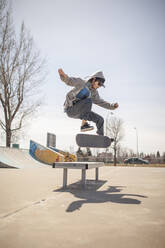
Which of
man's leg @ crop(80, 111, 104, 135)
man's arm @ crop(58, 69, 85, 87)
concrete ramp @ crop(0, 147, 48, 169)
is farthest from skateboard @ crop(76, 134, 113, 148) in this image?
concrete ramp @ crop(0, 147, 48, 169)

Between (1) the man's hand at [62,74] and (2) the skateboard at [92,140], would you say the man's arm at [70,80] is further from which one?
(2) the skateboard at [92,140]

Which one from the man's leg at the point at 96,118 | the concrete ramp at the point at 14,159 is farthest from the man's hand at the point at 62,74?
the concrete ramp at the point at 14,159

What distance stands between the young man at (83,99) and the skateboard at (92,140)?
0.51 ft

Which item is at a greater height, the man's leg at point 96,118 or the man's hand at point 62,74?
the man's hand at point 62,74

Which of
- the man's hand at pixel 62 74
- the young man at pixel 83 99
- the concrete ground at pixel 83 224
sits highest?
the man's hand at pixel 62 74

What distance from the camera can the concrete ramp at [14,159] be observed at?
11.6 metres

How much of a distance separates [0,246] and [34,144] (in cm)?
1679

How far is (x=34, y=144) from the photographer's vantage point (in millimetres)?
17719

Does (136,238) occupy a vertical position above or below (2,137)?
below

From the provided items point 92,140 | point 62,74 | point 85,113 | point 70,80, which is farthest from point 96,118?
point 62,74

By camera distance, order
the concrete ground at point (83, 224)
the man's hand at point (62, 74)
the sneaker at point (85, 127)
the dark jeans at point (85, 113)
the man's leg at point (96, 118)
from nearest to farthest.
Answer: the concrete ground at point (83, 224), the man's hand at point (62, 74), the dark jeans at point (85, 113), the man's leg at point (96, 118), the sneaker at point (85, 127)

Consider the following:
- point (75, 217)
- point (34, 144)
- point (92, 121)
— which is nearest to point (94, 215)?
point (75, 217)

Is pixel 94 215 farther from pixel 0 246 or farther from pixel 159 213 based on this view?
pixel 0 246

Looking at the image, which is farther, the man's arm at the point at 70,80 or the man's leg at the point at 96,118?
the man's leg at the point at 96,118
